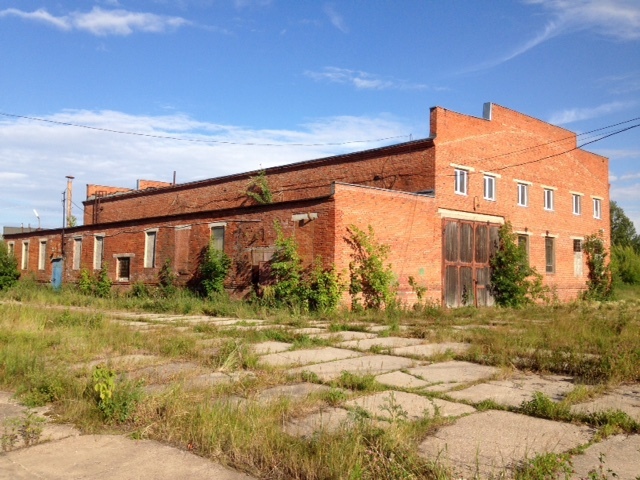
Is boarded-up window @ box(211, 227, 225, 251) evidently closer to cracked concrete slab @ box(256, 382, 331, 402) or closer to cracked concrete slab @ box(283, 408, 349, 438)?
cracked concrete slab @ box(256, 382, 331, 402)

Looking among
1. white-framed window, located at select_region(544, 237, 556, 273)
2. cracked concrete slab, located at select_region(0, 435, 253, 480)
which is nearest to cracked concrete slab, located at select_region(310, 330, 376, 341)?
cracked concrete slab, located at select_region(0, 435, 253, 480)

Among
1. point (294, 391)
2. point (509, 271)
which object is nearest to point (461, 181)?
point (509, 271)

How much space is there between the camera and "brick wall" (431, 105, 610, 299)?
2166 centimetres

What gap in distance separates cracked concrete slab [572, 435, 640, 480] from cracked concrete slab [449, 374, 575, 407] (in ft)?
4.24

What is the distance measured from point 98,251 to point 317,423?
23.8m

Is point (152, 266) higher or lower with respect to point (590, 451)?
higher

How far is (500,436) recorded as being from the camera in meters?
4.85

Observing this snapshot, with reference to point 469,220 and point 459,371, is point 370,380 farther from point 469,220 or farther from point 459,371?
point 469,220

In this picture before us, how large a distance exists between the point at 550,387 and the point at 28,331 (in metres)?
8.68

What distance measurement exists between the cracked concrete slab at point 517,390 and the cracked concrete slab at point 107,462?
309cm

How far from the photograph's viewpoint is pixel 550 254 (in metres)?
27.2

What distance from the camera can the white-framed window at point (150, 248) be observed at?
78.2ft

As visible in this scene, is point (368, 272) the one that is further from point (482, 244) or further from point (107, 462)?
point (107, 462)

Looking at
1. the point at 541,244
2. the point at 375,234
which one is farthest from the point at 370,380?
the point at 541,244
